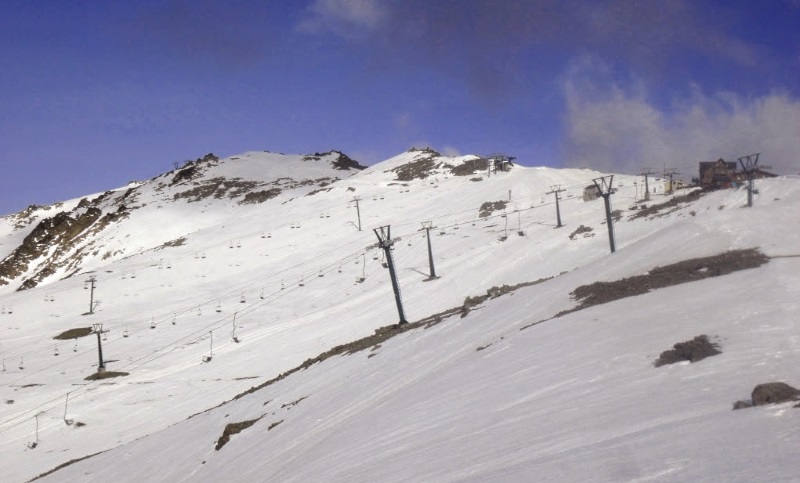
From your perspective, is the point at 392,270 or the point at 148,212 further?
the point at 148,212

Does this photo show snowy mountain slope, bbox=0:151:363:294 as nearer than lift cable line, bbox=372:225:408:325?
No

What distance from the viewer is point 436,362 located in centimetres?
1812

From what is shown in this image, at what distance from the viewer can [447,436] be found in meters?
9.48

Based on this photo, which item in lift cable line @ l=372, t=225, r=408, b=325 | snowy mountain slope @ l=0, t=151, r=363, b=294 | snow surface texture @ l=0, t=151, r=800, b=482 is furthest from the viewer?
snowy mountain slope @ l=0, t=151, r=363, b=294

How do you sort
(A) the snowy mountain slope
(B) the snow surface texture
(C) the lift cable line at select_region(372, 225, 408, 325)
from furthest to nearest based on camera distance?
(A) the snowy mountain slope → (C) the lift cable line at select_region(372, 225, 408, 325) → (B) the snow surface texture

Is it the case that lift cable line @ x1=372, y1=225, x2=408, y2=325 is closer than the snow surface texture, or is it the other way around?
the snow surface texture

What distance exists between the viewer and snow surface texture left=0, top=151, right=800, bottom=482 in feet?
24.6

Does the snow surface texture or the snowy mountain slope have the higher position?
the snowy mountain slope

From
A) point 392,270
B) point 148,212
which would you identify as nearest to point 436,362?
point 392,270

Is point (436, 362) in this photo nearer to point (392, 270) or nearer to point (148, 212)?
point (392, 270)

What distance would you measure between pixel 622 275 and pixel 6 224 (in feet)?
596

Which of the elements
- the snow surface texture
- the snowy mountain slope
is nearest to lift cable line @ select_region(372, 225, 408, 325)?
the snow surface texture

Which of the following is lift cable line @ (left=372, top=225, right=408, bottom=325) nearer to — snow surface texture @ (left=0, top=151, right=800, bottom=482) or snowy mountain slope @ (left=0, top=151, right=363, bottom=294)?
snow surface texture @ (left=0, top=151, right=800, bottom=482)

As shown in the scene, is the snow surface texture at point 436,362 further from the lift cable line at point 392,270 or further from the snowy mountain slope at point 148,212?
the snowy mountain slope at point 148,212
